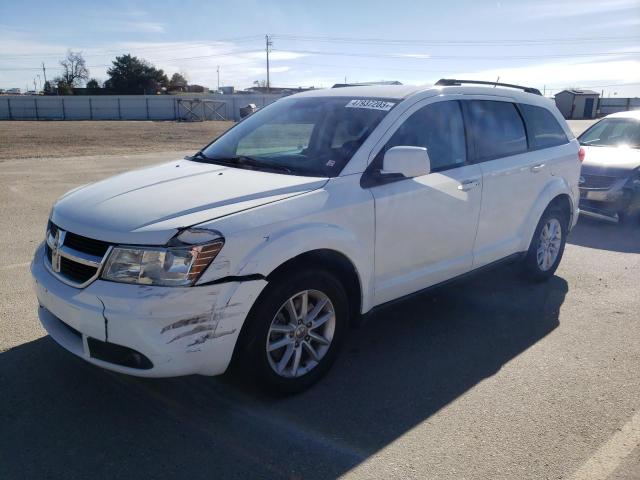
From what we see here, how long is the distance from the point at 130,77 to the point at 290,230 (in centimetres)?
8715

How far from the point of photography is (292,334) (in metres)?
3.41

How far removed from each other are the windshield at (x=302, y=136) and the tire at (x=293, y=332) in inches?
30.5

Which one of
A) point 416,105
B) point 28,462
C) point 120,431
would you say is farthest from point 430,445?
point 416,105

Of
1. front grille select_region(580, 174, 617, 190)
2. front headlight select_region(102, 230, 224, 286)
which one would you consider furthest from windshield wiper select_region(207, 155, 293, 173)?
front grille select_region(580, 174, 617, 190)

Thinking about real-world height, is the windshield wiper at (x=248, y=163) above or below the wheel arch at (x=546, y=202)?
above

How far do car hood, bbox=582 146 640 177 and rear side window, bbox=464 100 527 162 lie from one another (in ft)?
13.7

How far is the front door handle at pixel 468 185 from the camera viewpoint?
430 cm

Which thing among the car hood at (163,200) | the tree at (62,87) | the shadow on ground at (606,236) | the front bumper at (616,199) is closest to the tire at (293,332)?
the car hood at (163,200)

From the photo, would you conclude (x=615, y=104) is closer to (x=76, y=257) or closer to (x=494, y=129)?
(x=494, y=129)

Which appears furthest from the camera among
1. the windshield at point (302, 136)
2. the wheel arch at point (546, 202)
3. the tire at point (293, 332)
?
the wheel arch at point (546, 202)

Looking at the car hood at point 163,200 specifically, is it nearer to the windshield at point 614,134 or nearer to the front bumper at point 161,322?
the front bumper at point 161,322

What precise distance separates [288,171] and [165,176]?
0.87 m

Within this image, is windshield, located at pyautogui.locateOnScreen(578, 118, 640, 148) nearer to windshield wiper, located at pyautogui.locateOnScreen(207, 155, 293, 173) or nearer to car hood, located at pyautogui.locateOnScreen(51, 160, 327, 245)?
windshield wiper, located at pyautogui.locateOnScreen(207, 155, 293, 173)

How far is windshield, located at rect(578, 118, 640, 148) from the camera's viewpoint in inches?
373
